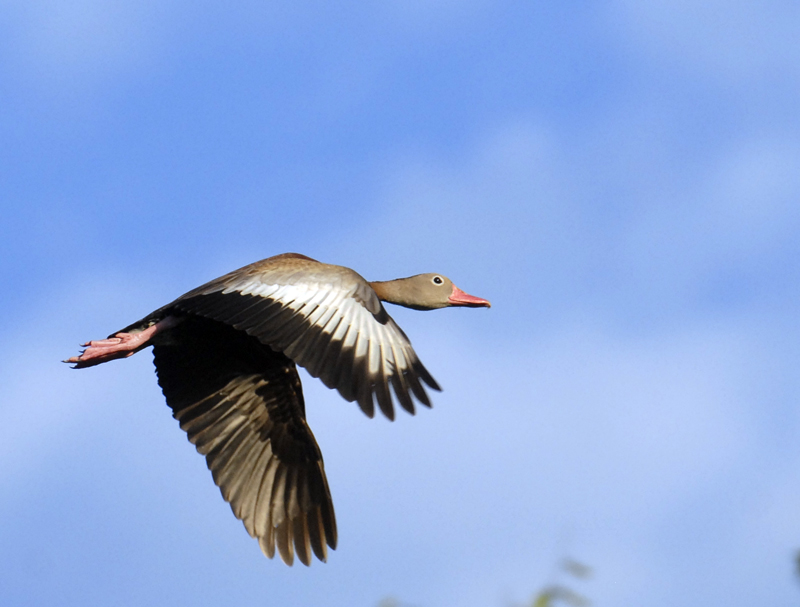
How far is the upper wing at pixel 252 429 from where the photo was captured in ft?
27.3

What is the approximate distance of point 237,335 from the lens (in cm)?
855

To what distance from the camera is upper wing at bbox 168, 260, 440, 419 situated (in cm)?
604

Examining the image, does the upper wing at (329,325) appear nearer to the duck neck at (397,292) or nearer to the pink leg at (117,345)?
the pink leg at (117,345)

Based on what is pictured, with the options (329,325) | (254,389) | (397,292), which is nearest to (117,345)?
(254,389)

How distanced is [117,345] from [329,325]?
7.89 ft

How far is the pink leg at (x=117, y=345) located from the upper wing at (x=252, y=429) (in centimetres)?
16

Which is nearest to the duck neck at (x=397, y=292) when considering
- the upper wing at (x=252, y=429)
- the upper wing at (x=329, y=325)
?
the upper wing at (x=252, y=429)

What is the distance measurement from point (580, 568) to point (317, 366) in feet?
14.4

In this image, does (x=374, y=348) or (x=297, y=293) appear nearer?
(x=374, y=348)

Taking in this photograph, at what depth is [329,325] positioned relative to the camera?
6609 millimetres

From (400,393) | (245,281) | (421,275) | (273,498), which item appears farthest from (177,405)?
(400,393)

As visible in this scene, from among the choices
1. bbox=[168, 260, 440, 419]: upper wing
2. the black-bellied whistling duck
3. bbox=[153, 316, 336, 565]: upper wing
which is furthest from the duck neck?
bbox=[168, 260, 440, 419]: upper wing

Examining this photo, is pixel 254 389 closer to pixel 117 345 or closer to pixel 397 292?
pixel 117 345

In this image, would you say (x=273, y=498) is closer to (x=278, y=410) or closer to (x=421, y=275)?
(x=278, y=410)
